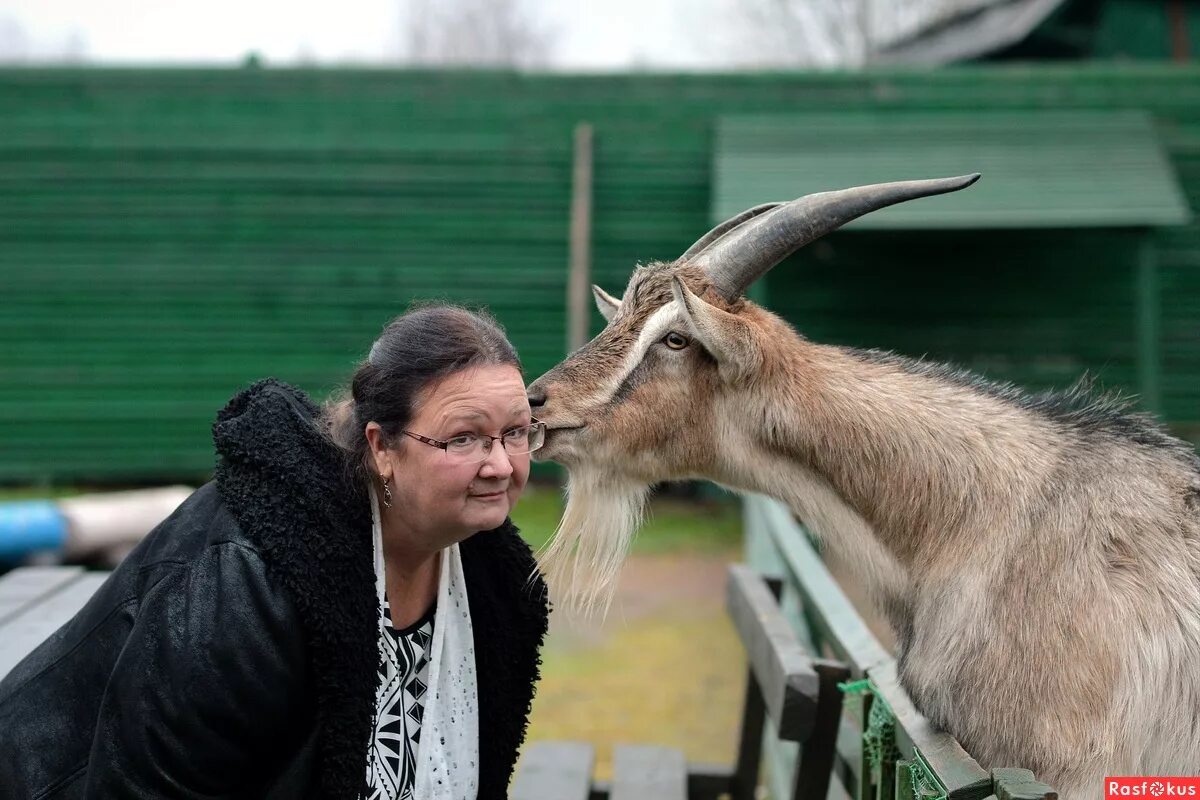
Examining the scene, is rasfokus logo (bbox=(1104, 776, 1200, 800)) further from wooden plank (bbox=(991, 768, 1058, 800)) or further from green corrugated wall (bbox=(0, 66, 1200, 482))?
green corrugated wall (bbox=(0, 66, 1200, 482))

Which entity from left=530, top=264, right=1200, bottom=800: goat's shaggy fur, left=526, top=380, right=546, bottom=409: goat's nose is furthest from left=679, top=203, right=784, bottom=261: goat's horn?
left=526, top=380, right=546, bottom=409: goat's nose

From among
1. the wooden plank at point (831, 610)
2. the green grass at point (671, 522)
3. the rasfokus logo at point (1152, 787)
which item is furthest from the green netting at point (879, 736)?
the green grass at point (671, 522)

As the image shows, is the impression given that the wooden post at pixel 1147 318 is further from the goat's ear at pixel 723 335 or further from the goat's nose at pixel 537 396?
the goat's nose at pixel 537 396

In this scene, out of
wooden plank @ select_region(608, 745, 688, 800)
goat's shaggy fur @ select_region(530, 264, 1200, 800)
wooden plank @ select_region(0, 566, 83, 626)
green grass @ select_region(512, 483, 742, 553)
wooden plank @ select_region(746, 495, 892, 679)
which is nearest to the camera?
goat's shaggy fur @ select_region(530, 264, 1200, 800)

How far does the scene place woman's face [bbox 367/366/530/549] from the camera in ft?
7.43

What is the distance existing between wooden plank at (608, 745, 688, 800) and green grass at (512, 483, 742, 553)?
196 inches

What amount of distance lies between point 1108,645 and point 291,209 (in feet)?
32.0

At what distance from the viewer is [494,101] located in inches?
426

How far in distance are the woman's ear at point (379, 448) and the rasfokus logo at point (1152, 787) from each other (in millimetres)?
1515

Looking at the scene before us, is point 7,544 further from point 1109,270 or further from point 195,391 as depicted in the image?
point 1109,270

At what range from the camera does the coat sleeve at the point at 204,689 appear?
6.55 feet

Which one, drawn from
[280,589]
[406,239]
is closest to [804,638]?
[280,589]

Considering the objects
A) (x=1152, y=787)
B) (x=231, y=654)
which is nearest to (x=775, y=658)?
(x=1152, y=787)

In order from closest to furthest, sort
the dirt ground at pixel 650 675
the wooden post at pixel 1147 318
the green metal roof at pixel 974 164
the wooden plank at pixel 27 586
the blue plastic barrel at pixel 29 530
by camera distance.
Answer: the wooden plank at pixel 27 586 < the dirt ground at pixel 650 675 < the blue plastic barrel at pixel 29 530 < the green metal roof at pixel 974 164 < the wooden post at pixel 1147 318
